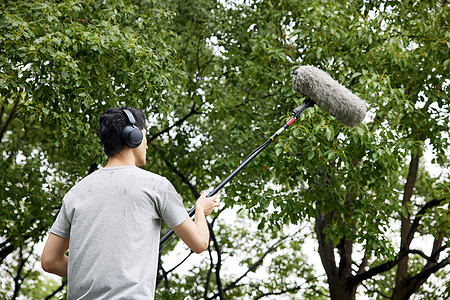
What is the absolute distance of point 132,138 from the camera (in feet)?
7.82

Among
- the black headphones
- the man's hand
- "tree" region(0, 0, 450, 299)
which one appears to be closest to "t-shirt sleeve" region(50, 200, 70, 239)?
the black headphones

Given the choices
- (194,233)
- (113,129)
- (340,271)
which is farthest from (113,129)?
(340,271)

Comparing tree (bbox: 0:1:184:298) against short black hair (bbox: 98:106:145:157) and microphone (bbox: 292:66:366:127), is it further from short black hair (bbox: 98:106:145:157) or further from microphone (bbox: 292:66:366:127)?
short black hair (bbox: 98:106:145:157)

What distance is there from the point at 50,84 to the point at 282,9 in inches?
164

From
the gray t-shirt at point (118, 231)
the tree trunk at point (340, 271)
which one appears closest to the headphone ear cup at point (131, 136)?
the gray t-shirt at point (118, 231)

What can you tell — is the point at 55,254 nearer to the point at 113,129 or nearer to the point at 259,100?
the point at 113,129

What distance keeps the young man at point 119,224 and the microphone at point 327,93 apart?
187 centimetres

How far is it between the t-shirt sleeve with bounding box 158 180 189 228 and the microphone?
1.98m

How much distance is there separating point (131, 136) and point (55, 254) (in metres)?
0.62

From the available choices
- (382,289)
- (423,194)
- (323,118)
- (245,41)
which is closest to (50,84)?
(323,118)

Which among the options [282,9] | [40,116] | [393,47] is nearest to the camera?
[40,116]

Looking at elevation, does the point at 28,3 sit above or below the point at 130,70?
above

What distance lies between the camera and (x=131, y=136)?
2385 mm

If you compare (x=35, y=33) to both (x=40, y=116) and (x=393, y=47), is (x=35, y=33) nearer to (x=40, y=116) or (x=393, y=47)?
(x=40, y=116)
